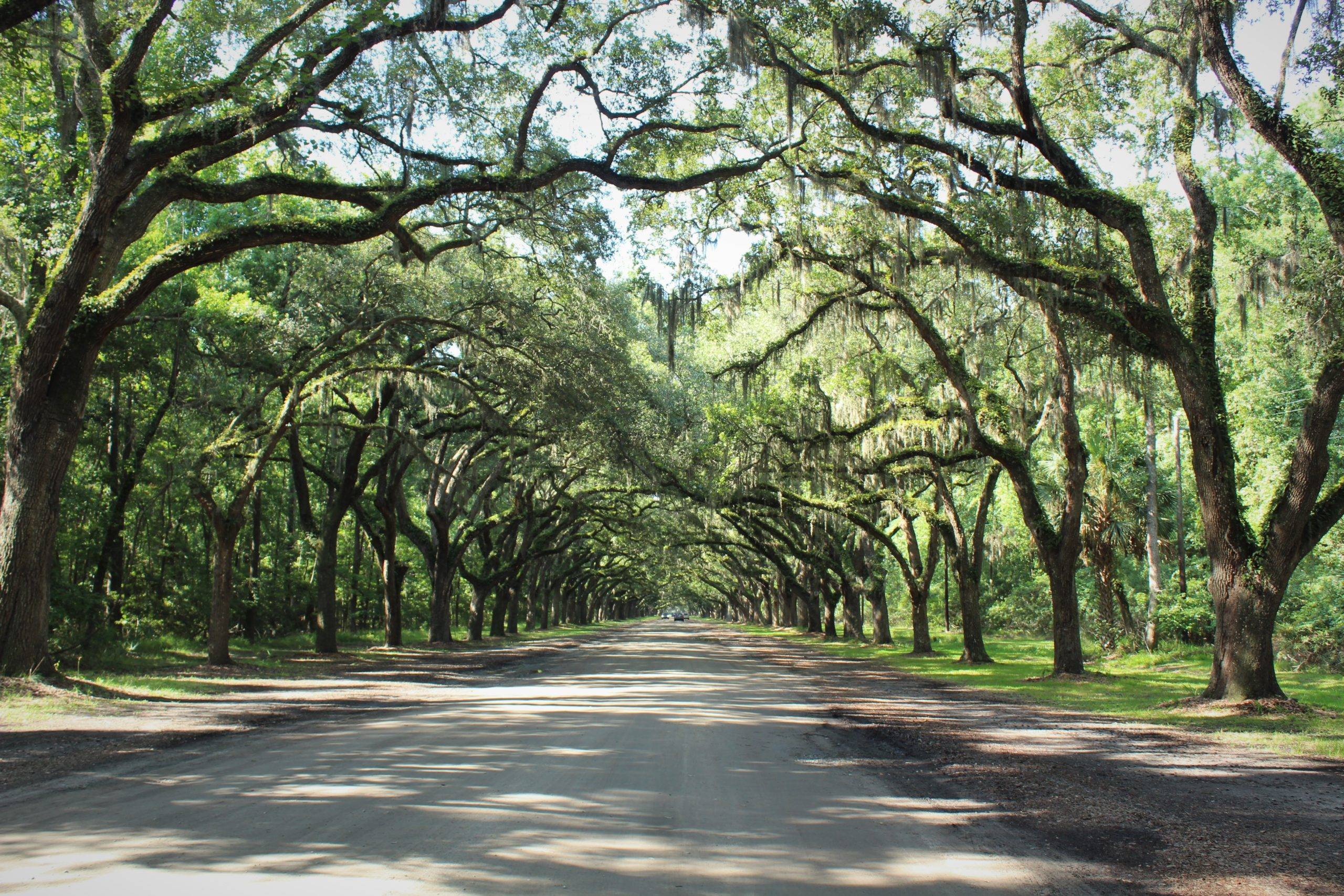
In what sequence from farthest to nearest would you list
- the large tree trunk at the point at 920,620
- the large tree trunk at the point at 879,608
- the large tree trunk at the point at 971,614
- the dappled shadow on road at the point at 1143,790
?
the large tree trunk at the point at 879,608 → the large tree trunk at the point at 920,620 → the large tree trunk at the point at 971,614 → the dappled shadow on road at the point at 1143,790

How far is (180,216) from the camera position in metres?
23.4

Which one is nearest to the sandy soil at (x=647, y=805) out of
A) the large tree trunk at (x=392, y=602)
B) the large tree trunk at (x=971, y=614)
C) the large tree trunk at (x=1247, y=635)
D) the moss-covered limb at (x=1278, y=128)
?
the large tree trunk at (x=1247, y=635)

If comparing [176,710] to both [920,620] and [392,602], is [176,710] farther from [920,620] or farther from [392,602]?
[920,620]

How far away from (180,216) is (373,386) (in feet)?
29.0

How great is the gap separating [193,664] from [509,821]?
15.6m

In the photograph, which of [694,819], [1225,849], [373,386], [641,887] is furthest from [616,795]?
[373,386]

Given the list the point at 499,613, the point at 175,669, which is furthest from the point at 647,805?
the point at 499,613

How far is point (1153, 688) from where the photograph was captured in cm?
1451

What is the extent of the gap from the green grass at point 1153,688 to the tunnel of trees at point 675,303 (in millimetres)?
772

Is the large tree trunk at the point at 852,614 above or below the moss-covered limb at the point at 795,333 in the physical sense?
below

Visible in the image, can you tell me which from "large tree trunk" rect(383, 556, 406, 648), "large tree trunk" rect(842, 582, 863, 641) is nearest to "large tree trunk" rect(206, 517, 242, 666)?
"large tree trunk" rect(383, 556, 406, 648)

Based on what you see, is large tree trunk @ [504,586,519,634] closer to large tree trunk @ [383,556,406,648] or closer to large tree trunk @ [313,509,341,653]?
large tree trunk @ [383,556,406,648]

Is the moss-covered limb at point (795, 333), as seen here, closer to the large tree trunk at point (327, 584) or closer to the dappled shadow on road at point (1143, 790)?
the dappled shadow on road at point (1143, 790)

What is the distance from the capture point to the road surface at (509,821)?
4.05m
